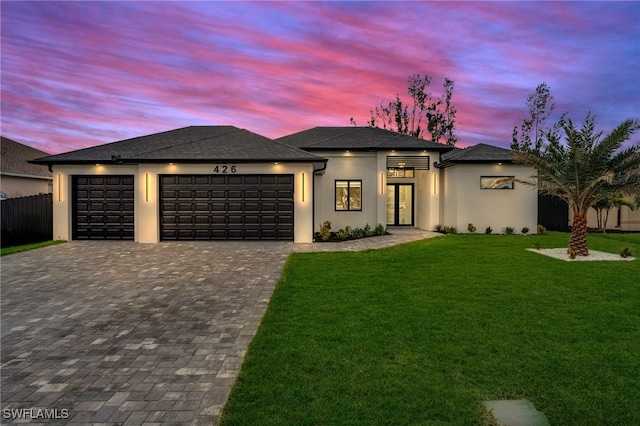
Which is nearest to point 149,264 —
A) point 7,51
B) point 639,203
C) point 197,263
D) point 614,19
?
point 197,263

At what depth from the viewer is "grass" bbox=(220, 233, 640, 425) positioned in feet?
9.72

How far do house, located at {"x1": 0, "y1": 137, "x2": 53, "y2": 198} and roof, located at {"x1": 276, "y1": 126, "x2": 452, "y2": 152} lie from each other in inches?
546

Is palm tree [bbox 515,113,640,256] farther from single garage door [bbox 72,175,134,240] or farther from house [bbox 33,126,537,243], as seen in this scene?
single garage door [bbox 72,175,134,240]

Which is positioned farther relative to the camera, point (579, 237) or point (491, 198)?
point (491, 198)

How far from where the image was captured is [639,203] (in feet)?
60.4

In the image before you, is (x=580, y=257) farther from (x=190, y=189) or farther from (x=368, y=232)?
(x=190, y=189)

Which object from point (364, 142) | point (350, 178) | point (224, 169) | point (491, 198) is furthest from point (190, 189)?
point (491, 198)

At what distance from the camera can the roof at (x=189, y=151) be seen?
44.7 ft

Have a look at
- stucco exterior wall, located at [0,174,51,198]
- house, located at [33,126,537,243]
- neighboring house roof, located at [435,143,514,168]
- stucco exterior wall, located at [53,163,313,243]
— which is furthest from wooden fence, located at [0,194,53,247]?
neighboring house roof, located at [435,143,514,168]

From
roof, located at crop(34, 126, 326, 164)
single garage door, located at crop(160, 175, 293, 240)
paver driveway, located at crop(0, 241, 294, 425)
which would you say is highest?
roof, located at crop(34, 126, 326, 164)

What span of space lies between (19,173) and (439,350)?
74.3ft

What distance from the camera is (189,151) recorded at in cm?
1438

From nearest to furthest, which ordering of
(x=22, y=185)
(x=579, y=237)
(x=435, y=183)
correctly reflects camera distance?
1. (x=579, y=237)
2. (x=435, y=183)
3. (x=22, y=185)

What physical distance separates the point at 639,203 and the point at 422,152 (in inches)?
474
